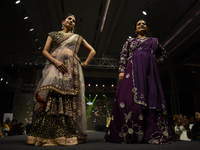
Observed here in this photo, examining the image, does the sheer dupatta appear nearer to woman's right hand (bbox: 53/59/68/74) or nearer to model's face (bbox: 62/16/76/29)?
woman's right hand (bbox: 53/59/68/74)

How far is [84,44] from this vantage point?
2.12m

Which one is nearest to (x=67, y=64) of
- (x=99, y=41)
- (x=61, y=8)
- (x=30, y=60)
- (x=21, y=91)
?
(x=61, y=8)

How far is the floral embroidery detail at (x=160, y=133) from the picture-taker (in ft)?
5.07

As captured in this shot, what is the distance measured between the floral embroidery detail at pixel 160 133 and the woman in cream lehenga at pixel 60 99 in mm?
695

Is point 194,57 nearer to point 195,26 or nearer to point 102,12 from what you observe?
point 195,26

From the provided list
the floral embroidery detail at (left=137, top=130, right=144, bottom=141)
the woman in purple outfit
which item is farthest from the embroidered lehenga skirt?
the floral embroidery detail at (left=137, top=130, right=144, bottom=141)

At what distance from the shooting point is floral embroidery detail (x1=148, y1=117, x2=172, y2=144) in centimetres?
154

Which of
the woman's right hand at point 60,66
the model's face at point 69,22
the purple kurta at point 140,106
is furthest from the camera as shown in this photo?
the model's face at point 69,22

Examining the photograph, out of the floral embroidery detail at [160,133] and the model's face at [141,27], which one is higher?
the model's face at [141,27]

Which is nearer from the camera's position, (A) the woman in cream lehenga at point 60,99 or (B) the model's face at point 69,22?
(A) the woman in cream lehenga at point 60,99

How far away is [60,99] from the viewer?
1.65m

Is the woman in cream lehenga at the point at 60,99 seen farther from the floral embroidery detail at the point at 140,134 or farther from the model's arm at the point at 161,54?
the model's arm at the point at 161,54

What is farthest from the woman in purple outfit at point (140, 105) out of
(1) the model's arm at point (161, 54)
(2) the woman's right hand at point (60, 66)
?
(2) the woman's right hand at point (60, 66)

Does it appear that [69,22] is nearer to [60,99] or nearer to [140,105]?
[60,99]
